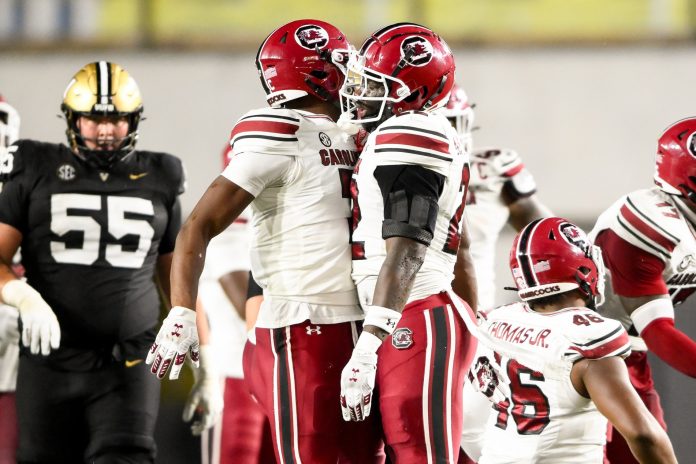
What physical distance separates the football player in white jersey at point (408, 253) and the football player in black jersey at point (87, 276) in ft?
3.48

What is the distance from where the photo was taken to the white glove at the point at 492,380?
2887 millimetres

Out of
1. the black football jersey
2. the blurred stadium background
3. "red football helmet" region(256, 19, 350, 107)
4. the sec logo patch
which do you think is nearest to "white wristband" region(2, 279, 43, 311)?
the black football jersey

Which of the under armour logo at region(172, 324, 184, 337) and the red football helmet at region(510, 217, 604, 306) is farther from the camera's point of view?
the red football helmet at region(510, 217, 604, 306)

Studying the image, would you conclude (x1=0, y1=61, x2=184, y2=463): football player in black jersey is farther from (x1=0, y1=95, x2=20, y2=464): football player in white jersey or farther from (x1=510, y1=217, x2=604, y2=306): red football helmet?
(x1=510, y1=217, x2=604, y2=306): red football helmet

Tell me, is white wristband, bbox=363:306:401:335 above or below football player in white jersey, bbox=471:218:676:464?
above

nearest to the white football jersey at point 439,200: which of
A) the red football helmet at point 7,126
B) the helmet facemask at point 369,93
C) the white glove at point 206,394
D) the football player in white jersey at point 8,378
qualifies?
the helmet facemask at point 369,93

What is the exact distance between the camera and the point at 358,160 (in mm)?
2809

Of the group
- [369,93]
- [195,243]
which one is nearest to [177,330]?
[195,243]

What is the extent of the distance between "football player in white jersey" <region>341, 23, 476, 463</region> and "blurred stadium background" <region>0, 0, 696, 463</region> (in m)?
3.24

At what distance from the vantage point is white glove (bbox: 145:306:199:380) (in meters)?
2.67

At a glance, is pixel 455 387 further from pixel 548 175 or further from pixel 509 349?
pixel 548 175

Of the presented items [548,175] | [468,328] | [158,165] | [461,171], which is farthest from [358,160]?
[548,175]

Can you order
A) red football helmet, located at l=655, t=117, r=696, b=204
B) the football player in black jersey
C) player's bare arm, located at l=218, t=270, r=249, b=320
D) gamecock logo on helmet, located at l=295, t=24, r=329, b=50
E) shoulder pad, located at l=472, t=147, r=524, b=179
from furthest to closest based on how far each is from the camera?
player's bare arm, located at l=218, t=270, r=249, b=320 → shoulder pad, located at l=472, t=147, r=524, b=179 → red football helmet, located at l=655, t=117, r=696, b=204 → the football player in black jersey → gamecock logo on helmet, located at l=295, t=24, r=329, b=50

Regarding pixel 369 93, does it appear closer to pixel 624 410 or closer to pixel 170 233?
pixel 624 410
